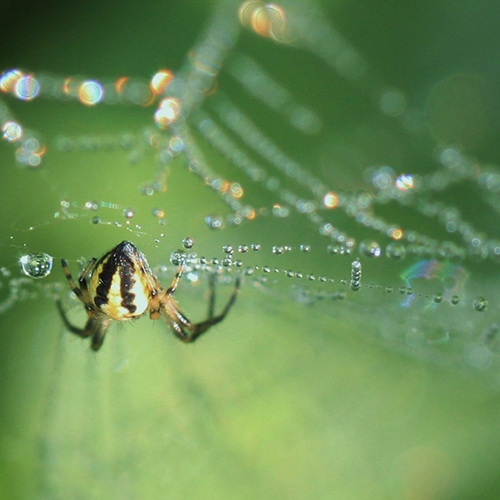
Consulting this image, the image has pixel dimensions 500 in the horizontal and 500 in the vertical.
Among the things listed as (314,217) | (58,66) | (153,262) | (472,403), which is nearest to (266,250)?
(314,217)

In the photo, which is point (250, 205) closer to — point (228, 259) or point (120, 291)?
point (228, 259)

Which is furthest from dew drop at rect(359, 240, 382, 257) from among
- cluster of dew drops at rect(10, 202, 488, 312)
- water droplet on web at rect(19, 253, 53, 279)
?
water droplet on web at rect(19, 253, 53, 279)

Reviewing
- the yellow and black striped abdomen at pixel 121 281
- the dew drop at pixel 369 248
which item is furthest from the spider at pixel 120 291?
the dew drop at pixel 369 248

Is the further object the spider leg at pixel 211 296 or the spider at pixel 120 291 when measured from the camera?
the spider leg at pixel 211 296

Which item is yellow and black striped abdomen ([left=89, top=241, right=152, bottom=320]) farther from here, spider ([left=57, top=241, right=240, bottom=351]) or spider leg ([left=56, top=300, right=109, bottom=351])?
spider leg ([left=56, top=300, right=109, bottom=351])

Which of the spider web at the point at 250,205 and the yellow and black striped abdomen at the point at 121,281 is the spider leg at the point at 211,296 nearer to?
the spider web at the point at 250,205

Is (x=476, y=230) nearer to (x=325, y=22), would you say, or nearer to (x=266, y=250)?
(x=266, y=250)

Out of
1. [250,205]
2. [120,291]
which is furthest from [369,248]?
[120,291]
